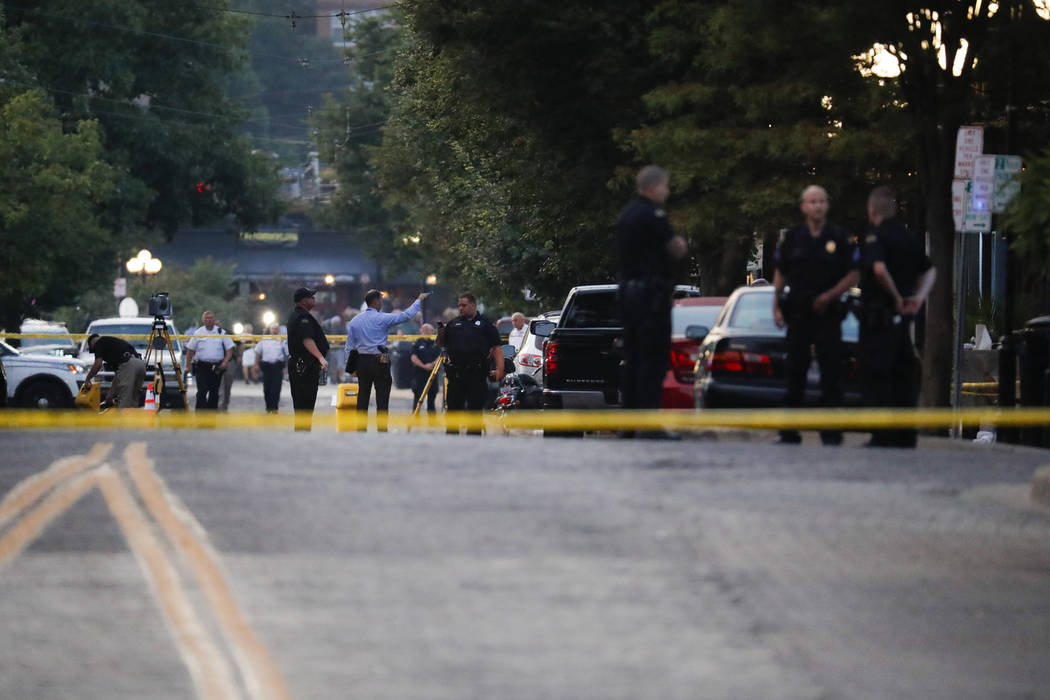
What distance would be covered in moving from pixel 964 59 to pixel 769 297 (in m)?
5.76

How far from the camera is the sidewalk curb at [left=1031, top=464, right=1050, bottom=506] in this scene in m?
9.20

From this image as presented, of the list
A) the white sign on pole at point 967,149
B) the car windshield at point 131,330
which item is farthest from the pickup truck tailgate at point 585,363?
the car windshield at point 131,330

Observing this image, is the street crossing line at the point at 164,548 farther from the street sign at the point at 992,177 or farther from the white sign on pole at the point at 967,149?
the white sign on pole at the point at 967,149

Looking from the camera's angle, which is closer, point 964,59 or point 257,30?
point 964,59

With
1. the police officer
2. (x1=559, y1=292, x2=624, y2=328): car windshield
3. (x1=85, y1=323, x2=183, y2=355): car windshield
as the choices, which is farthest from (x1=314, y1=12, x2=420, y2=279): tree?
(x1=559, y1=292, x2=624, y2=328): car windshield

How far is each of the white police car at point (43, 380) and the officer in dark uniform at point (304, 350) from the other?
37.8ft

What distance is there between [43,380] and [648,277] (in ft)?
71.4

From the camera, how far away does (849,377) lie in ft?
50.6

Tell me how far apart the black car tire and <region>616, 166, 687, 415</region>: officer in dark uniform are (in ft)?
69.3

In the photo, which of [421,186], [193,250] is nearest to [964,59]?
[421,186]

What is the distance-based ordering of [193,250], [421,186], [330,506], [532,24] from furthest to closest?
1. [193,250]
2. [421,186]
3. [532,24]
4. [330,506]

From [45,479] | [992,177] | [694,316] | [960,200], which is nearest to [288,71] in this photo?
[694,316]

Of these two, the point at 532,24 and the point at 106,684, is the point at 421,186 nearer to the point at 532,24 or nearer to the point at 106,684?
the point at 532,24

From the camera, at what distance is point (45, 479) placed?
346 inches
